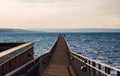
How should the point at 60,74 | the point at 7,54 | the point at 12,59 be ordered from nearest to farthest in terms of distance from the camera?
the point at 7,54
the point at 12,59
the point at 60,74

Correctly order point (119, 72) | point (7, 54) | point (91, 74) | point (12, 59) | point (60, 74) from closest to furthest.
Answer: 1. point (119, 72)
2. point (7, 54)
3. point (12, 59)
4. point (91, 74)
5. point (60, 74)

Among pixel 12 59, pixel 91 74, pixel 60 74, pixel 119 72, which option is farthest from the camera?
pixel 60 74

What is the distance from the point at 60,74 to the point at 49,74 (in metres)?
0.54

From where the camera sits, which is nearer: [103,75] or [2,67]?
[2,67]

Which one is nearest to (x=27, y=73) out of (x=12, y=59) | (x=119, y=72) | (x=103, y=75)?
(x=12, y=59)

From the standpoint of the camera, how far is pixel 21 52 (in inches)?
534

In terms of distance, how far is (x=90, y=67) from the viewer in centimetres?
1377

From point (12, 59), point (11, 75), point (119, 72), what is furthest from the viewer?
point (12, 59)

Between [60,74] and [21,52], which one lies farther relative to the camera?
[60,74]

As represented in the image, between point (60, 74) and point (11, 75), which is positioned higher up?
point (11, 75)

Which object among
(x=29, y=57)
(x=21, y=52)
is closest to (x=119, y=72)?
(x=21, y=52)

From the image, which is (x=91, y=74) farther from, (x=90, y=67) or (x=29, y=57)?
(x=29, y=57)

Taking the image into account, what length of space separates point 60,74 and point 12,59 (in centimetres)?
761

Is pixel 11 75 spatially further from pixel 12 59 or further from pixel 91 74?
pixel 91 74
